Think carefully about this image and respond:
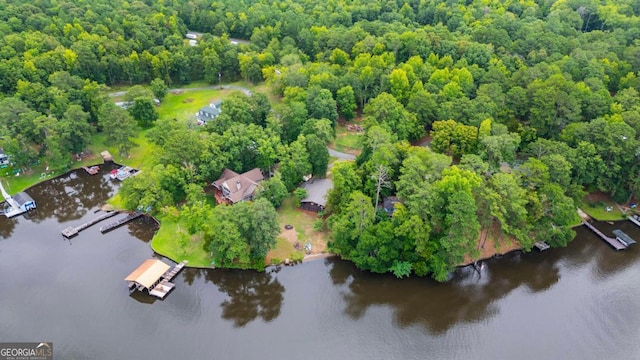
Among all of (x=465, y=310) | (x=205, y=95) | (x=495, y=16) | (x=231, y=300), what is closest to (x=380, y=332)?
(x=465, y=310)

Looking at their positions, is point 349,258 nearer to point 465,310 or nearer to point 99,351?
point 465,310

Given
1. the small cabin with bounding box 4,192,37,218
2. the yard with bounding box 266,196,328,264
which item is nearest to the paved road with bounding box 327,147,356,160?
the yard with bounding box 266,196,328,264

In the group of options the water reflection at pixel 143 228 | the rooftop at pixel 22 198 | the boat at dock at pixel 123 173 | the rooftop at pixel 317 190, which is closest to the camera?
the water reflection at pixel 143 228

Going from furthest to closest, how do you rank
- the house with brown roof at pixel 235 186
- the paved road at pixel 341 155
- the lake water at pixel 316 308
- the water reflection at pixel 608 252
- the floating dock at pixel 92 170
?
1. the paved road at pixel 341 155
2. the floating dock at pixel 92 170
3. the house with brown roof at pixel 235 186
4. the water reflection at pixel 608 252
5. the lake water at pixel 316 308

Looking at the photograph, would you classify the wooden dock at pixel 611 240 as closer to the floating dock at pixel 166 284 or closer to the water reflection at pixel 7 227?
the floating dock at pixel 166 284

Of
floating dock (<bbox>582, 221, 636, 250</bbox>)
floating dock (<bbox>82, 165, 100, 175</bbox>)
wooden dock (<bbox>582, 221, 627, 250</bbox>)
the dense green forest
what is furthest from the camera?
floating dock (<bbox>82, 165, 100, 175</bbox>)

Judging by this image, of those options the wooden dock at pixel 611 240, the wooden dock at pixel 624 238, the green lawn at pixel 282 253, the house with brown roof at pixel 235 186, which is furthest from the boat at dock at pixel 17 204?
the wooden dock at pixel 624 238

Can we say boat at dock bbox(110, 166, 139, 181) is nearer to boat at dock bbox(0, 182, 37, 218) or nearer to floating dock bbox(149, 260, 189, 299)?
boat at dock bbox(0, 182, 37, 218)
